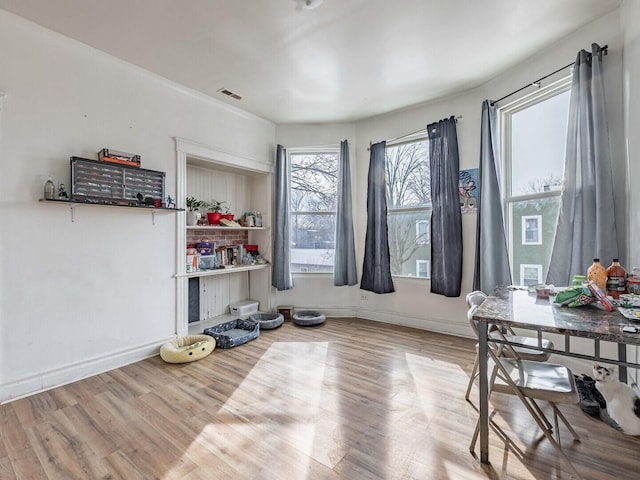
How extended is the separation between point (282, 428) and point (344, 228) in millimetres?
2779

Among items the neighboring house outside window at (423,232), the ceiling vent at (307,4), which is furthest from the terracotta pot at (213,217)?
the neighboring house outside window at (423,232)

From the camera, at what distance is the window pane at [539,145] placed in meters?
2.71

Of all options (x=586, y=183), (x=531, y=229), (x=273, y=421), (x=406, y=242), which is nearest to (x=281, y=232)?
(x=406, y=242)

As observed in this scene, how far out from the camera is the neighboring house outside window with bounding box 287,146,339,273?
4444 millimetres

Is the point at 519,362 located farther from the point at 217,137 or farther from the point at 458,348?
the point at 217,137

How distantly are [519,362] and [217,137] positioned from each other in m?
3.61

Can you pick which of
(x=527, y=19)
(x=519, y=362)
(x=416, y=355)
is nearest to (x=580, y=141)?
(x=527, y=19)

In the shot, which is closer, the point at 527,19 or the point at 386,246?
the point at 527,19

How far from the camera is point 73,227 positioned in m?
2.50

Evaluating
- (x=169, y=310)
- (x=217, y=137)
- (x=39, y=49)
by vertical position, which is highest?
(x=39, y=49)

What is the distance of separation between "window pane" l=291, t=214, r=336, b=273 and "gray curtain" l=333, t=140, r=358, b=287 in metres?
0.20

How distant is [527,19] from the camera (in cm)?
232

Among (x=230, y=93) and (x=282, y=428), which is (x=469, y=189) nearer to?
(x=230, y=93)

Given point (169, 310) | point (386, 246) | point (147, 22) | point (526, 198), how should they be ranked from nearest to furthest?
1. point (147, 22)
2. point (526, 198)
3. point (169, 310)
4. point (386, 246)
